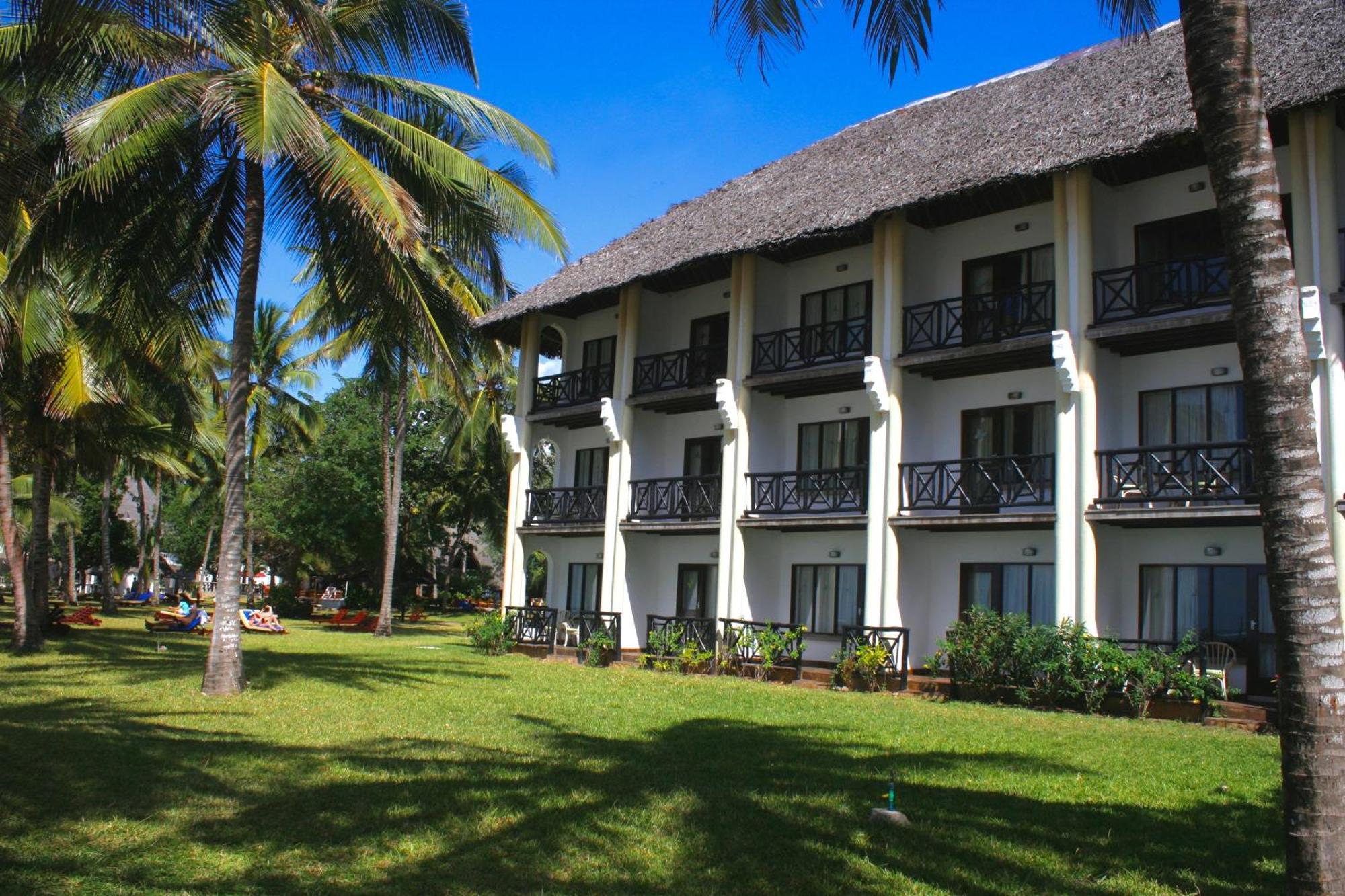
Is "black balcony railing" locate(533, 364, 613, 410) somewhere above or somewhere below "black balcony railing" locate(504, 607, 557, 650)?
above

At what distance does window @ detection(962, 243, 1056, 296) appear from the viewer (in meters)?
19.0

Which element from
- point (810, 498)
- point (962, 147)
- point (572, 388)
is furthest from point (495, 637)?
point (962, 147)

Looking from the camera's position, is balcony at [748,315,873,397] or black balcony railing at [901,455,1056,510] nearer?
black balcony railing at [901,455,1056,510]

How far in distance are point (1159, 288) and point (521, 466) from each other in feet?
48.3

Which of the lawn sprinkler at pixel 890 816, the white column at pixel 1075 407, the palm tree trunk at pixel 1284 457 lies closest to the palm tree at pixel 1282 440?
the palm tree trunk at pixel 1284 457

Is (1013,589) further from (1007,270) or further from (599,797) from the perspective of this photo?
(599,797)

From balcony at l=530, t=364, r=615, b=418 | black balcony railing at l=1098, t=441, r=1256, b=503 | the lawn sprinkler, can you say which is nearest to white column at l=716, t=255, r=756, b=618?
balcony at l=530, t=364, r=615, b=418

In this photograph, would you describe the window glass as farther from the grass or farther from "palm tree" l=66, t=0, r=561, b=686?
"palm tree" l=66, t=0, r=561, b=686

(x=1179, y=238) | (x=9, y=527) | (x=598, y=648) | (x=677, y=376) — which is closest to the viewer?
(x=1179, y=238)

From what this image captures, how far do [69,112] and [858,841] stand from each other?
13956 mm

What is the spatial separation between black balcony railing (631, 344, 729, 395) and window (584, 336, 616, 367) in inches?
90.8

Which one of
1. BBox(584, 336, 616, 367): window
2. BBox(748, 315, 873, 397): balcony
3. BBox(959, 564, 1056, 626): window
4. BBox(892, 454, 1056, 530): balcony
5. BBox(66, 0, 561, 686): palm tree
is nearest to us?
BBox(66, 0, 561, 686): palm tree

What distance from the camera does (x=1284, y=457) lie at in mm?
5203

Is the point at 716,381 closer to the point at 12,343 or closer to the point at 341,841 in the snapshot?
the point at 12,343
